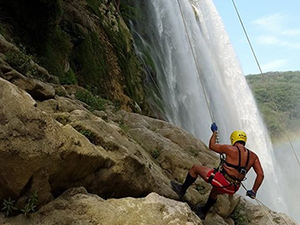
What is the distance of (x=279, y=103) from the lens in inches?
4225

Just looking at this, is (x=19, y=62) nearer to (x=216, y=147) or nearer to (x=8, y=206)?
(x=8, y=206)

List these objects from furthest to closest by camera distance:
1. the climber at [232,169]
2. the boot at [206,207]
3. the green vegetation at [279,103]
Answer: the green vegetation at [279,103]
the boot at [206,207]
the climber at [232,169]

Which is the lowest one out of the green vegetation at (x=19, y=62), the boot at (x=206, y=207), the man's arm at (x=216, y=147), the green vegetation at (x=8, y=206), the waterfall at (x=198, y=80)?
the boot at (x=206, y=207)

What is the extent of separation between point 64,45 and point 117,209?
8.48 m

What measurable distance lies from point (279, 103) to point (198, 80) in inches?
3645

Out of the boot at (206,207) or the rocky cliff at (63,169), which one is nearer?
the rocky cliff at (63,169)

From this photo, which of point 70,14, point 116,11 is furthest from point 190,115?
point 70,14

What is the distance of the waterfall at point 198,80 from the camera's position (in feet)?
70.9

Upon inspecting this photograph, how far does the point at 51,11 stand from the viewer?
9422 mm

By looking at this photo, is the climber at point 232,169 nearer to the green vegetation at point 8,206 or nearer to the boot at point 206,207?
the boot at point 206,207

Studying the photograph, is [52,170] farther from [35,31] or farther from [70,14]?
[70,14]

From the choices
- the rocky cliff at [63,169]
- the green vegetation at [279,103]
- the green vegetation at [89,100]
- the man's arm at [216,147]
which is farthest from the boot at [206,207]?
the green vegetation at [279,103]

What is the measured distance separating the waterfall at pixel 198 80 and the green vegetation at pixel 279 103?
56.4 metres

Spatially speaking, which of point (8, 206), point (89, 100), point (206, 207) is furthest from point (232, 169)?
point (8, 206)
